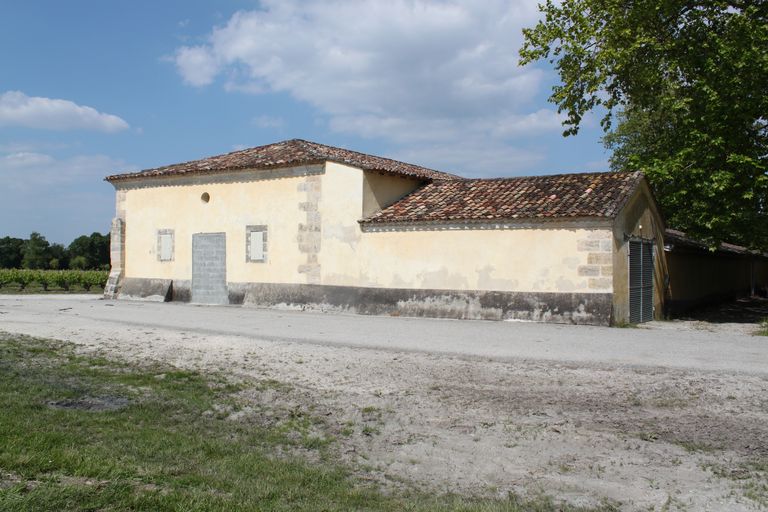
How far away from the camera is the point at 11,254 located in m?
60.9

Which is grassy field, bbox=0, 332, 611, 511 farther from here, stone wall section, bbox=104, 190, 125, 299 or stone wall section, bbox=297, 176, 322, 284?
stone wall section, bbox=104, 190, 125, 299

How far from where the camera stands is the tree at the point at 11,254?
2382 inches

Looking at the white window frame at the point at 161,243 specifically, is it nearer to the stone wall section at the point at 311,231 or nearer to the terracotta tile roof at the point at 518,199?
the stone wall section at the point at 311,231

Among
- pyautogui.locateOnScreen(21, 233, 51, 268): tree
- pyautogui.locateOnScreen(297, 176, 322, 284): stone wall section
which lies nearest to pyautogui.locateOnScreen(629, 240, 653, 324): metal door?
pyautogui.locateOnScreen(297, 176, 322, 284): stone wall section

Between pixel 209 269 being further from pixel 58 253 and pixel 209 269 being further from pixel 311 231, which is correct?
pixel 58 253

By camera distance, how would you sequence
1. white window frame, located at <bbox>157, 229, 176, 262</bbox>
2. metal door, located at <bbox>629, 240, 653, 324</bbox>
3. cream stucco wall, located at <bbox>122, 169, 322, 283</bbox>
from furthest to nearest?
1. white window frame, located at <bbox>157, 229, 176, 262</bbox>
2. cream stucco wall, located at <bbox>122, 169, 322, 283</bbox>
3. metal door, located at <bbox>629, 240, 653, 324</bbox>

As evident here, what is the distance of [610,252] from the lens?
14.6 m

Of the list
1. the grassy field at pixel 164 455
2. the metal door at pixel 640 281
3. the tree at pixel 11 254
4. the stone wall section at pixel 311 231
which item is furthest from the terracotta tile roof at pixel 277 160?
the tree at pixel 11 254

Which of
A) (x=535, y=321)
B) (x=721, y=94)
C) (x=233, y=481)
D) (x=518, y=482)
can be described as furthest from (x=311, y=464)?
(x=721, y=94)

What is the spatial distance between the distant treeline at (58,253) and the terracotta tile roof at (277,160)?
38.9 meters

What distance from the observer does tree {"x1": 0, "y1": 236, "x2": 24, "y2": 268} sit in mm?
60500

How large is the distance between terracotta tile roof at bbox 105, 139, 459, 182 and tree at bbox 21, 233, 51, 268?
130 ft

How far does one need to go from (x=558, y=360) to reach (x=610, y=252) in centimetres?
630

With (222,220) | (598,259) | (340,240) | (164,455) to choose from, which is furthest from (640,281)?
(164,455)
